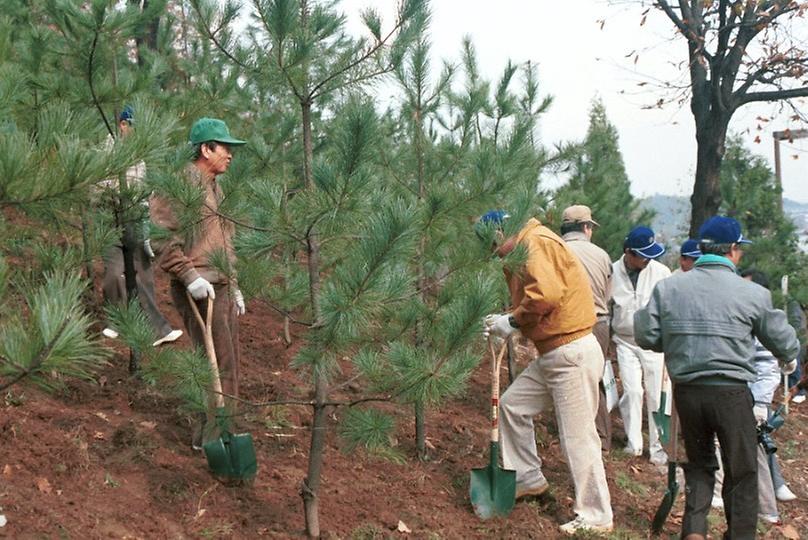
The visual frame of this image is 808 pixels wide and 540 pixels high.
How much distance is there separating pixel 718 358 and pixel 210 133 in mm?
2771

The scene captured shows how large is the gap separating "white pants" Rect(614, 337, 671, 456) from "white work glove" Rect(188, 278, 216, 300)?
363 centimetres

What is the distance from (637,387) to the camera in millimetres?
6418

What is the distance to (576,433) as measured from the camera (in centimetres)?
443

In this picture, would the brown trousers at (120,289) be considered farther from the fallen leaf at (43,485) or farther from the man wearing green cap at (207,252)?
the fallen leaf at (43,485)

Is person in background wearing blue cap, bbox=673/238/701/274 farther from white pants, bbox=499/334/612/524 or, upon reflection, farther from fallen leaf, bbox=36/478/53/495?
fallen leaf, bbox=36/478/53/495

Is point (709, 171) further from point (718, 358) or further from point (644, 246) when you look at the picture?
point (718, 358)

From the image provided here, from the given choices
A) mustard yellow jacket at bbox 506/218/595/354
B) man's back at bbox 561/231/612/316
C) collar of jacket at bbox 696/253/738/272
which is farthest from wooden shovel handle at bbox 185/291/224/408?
man's back at bbox 561/231/612/316

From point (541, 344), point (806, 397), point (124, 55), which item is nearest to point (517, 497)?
point (541, 344)

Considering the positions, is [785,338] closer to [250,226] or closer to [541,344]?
[541,344]

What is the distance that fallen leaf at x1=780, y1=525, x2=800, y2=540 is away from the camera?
5.18 meters

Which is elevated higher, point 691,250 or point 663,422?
point 691,250

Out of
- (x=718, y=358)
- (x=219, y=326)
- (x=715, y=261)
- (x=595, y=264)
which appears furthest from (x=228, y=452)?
(x=595, y=264)

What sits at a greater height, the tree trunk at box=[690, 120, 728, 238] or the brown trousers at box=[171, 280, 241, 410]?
the tree trunk at box=[690, 120, 728, 238]

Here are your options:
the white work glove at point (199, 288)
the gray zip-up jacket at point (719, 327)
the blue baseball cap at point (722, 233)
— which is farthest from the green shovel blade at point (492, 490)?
the white work glove at point (199, 288)
